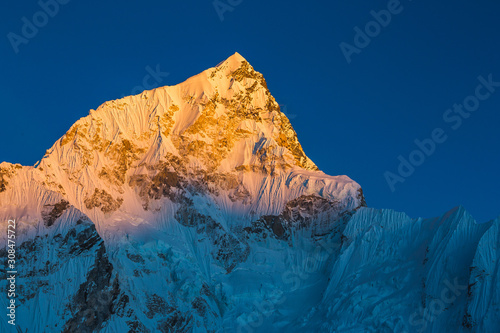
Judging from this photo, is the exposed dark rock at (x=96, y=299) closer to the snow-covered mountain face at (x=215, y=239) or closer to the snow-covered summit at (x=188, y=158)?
the snow-covered mountain face at (x=215, y=239)

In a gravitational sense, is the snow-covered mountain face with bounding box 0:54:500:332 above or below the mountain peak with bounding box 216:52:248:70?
below

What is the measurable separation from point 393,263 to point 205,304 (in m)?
32.2

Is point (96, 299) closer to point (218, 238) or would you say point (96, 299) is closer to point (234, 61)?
point (218, 238)

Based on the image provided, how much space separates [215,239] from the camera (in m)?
153

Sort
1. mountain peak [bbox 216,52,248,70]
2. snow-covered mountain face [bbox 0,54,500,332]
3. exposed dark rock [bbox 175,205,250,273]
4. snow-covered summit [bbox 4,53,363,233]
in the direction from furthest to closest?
mountain peak [bbox 216,52,248,70] → snow-covered summit [bbox 4,53,363,233] → exposed dark rock [bbox 175,205,250,273] → snow-covered mountain face [bbox 0,54,500,332]

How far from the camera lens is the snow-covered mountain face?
133250 mm

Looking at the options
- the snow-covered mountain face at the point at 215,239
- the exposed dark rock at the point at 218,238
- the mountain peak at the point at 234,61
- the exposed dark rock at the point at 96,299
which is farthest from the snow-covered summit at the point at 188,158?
the exposed dark rock at the point at 96,299

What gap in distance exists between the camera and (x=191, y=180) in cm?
16275

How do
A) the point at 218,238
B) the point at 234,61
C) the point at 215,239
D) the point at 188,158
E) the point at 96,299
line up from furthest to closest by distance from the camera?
the point at 234,61, the point at 188,158, the point at 218,238, the point at 215,239, the point at 96,299

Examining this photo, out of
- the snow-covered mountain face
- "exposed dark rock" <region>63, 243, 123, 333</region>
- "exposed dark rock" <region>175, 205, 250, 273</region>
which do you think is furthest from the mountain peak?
"exposed dark rock" <region>63, 243, 123, 333</region>

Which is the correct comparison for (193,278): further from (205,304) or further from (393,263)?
(393,263)

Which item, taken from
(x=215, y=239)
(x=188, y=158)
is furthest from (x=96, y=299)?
(x=188, y=158)

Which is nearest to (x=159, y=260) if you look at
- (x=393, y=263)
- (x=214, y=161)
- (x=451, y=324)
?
(x=214, y=161)

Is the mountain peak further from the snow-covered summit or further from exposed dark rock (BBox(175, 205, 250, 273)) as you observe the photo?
exposed dark rock (BBox(175, 205, 250, 273))
